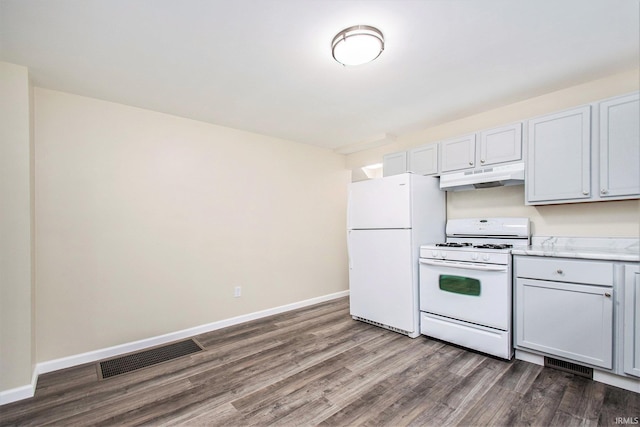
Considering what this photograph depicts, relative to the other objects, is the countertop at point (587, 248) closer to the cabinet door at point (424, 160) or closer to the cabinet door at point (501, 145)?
the cabinet door at point (501, 145)

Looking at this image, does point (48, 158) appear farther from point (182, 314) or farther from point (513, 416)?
point (513, 416)

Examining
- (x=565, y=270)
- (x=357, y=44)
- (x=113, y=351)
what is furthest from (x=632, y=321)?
(x=113, y=351)

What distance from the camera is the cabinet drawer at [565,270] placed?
2.04 meters

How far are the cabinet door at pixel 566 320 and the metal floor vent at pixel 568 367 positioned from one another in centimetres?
12

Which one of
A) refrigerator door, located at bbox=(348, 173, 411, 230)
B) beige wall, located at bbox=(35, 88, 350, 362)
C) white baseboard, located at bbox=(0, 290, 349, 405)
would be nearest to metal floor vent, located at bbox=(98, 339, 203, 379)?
white baseboard, located at bbox=(0, 290, 349, 405)

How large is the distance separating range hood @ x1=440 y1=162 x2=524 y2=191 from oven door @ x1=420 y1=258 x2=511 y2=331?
0.84m

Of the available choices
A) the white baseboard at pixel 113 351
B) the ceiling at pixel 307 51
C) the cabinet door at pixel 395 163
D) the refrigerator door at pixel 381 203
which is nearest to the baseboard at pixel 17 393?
the white baseboard at pixel 113 351

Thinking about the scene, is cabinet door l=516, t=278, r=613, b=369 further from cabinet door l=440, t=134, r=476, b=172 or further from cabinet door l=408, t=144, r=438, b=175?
cabinet door l=408, t=144, r=438, b=175

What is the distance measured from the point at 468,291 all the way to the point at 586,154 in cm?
146

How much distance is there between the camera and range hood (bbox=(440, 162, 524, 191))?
2.66 metres

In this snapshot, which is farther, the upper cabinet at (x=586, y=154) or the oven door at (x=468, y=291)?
the oven door at (x=468, y=291)

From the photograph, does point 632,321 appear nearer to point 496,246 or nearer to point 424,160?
point 496,246

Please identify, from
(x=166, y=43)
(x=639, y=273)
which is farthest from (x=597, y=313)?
(x=166, y=43)

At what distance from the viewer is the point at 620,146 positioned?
2158 mm
